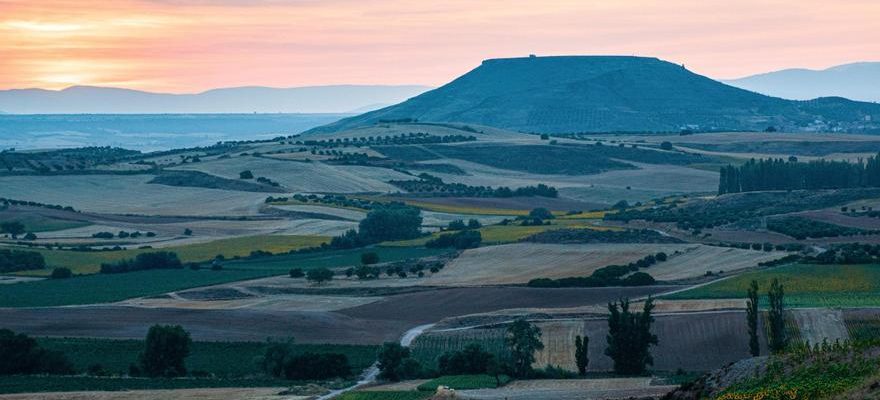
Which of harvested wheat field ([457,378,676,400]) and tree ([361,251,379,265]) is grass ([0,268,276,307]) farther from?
harvested wheat field ([457,378,676,400])

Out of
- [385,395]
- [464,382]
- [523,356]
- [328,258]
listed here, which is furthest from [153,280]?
[385,395]

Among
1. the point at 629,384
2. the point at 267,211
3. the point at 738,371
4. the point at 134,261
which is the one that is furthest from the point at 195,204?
the point at 738,371

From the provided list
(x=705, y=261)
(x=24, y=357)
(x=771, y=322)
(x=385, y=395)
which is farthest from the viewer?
(x=705, y=261)

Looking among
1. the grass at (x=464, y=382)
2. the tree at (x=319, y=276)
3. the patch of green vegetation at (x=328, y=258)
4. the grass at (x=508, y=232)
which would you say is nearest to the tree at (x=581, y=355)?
the grass at (x=464, y=382)

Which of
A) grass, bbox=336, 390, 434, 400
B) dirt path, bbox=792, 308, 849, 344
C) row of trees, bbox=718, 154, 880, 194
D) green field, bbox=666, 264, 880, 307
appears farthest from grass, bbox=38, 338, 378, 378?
row of trees, bbox=718, 154, 880, 194

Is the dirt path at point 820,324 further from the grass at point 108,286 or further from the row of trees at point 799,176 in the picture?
the row of trees at point 799,176

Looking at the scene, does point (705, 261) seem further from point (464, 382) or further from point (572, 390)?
point (572, 390)

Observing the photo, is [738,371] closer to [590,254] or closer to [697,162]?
[590,254]
